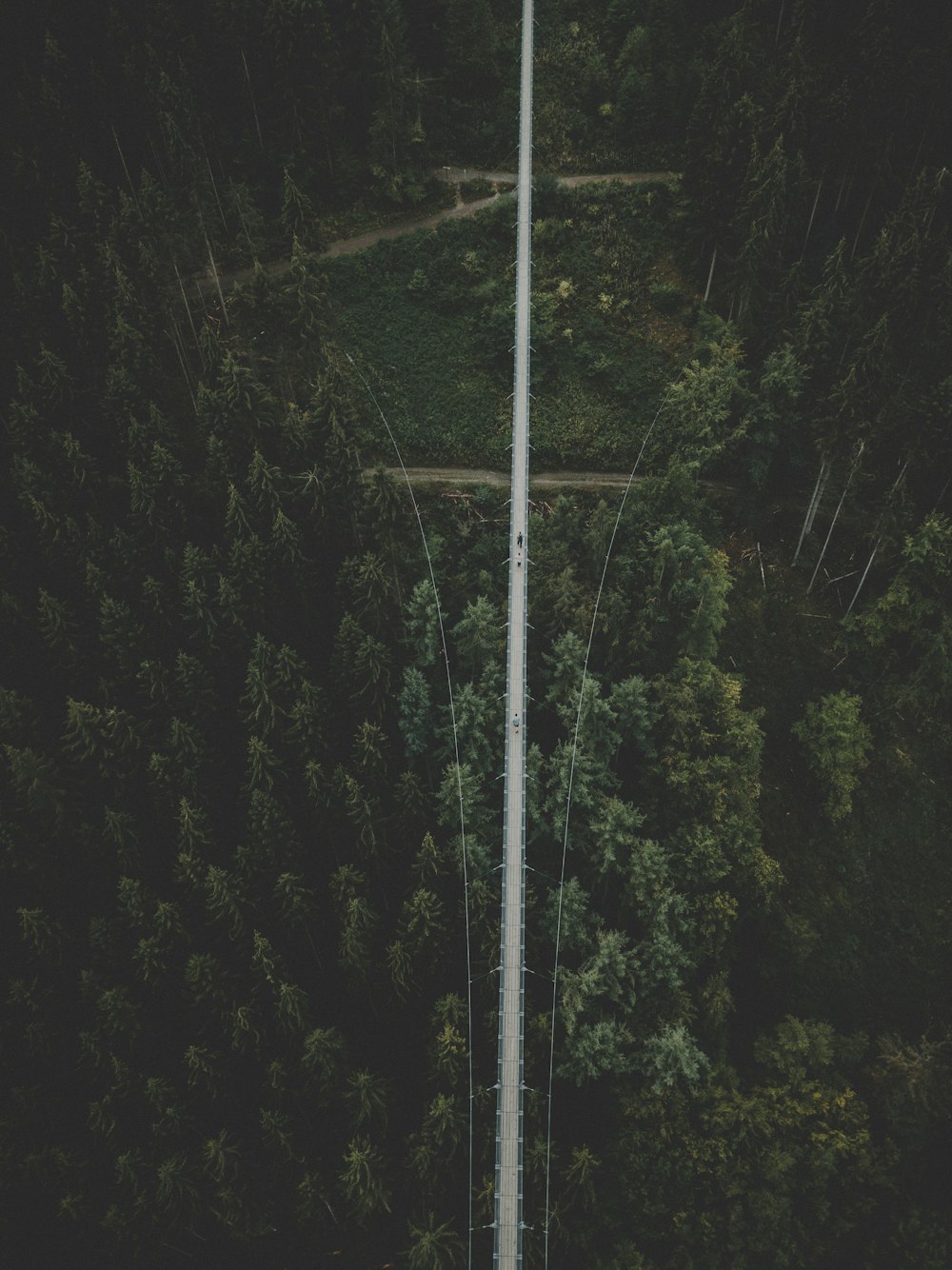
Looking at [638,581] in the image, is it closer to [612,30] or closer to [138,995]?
[138,995]

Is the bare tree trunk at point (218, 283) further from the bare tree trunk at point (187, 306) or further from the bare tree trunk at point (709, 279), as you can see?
the bare tree trunk at point (709, 279)

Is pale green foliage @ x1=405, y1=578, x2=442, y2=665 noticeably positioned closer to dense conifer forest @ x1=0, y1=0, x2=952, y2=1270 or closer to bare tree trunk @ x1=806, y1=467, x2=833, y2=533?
dense conifer forest @ x1=0, y1=0, x2=952, y2=1270

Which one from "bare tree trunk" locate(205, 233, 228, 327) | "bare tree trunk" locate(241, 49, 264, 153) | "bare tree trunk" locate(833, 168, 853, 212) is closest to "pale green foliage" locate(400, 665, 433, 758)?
"bare tree trunk" locate(205, 233, 228, 327)

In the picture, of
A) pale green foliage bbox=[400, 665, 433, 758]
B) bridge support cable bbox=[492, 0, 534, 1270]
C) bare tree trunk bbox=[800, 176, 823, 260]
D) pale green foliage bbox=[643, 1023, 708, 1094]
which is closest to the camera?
bridge support cable bbox=[492, 0, 534, 1270]

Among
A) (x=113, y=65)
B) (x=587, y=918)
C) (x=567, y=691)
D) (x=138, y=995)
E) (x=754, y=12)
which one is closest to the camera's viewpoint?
(x=138, y=995)

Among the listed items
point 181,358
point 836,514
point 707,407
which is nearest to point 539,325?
point 707,407

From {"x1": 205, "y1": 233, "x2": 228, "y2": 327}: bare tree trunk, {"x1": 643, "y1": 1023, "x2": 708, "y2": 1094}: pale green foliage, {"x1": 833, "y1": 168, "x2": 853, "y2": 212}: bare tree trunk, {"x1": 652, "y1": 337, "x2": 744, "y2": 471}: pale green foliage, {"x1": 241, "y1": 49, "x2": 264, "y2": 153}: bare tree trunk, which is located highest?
{"x1": 241, "y1": 49, "x2": 264, "y2": 153}: bare tree trunk

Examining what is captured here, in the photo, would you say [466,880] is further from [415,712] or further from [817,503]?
[817,503]

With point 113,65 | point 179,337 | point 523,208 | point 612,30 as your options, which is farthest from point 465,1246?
point 612,30
